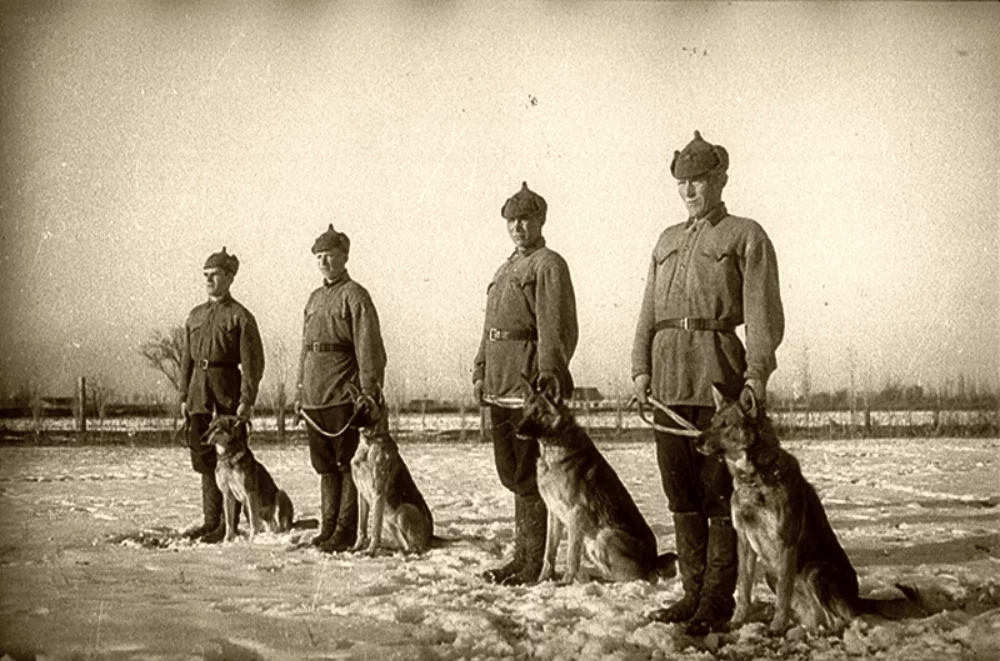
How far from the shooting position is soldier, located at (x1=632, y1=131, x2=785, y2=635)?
3.25 metres

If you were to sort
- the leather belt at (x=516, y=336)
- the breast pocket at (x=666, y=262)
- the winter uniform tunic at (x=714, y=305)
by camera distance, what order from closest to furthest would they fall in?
the winter uniform tunic at (x=714, y=305), the breast pocket at (x=666, y=262), the leather belt at (x=516, y=336)

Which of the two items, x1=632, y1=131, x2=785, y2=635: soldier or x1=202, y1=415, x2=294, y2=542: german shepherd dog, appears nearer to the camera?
x1=632, y1=131, x2=785, y2=635: soldier

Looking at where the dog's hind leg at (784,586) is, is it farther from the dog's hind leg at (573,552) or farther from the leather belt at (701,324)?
the dog's hind leg at (573,552)

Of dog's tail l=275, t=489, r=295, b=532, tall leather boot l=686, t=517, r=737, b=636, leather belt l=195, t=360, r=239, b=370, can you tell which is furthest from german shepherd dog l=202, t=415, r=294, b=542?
tall leather boot l=686, t=517, r=737, b=636

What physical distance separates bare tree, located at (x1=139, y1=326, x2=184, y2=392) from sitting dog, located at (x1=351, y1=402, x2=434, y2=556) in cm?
112

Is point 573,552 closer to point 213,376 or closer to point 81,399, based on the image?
point 213,376

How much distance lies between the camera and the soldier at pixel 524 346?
403 cm

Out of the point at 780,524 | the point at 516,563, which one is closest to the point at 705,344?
the point at 780,524

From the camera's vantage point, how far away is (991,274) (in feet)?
12.8

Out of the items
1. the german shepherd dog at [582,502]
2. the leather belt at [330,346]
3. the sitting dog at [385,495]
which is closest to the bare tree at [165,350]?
the leather belt at [330,346]

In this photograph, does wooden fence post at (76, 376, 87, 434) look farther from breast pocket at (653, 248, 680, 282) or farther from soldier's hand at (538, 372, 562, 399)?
breast pocket at (653, 248, 680, 282)

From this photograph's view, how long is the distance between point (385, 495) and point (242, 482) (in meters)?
0.91

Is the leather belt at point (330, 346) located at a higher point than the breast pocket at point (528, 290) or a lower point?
lower

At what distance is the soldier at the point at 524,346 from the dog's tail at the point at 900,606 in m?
1.50
